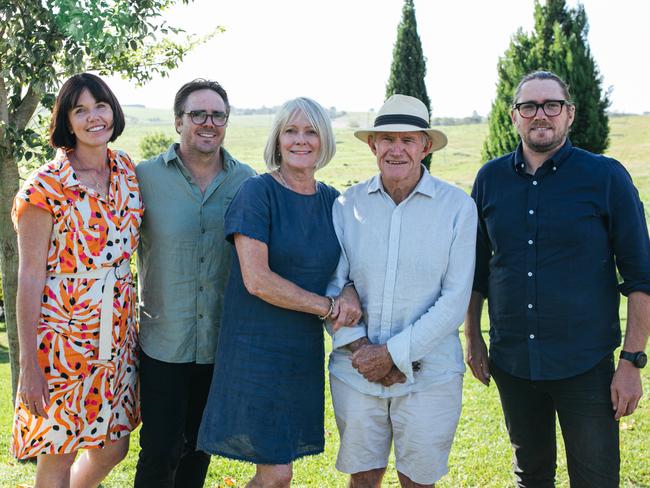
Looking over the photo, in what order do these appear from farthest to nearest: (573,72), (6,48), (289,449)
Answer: (573,72) → (6,48) → (289,449)

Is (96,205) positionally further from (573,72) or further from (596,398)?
(573,72)

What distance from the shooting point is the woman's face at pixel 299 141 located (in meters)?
3.58

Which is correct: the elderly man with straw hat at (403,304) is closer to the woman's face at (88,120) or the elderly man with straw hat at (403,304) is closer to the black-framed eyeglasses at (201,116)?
the black-framed eyeglasses at (201,116)

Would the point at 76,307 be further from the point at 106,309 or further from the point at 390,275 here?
the point at 390,275

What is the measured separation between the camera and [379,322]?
364 centimetres

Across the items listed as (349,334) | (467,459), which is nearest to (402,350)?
(349,334)

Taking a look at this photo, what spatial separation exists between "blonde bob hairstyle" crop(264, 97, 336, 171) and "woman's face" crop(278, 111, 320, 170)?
18 mm

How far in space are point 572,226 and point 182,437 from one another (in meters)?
2.36

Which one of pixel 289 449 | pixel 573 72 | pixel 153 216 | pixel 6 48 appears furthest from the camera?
pixel 573 72

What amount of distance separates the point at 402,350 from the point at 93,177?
1.77 meters

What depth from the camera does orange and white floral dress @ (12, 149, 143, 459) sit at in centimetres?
354

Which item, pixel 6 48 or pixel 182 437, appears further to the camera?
pixel 6 48

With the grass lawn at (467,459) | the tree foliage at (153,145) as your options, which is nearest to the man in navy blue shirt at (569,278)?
the grass lawn at (467,459)

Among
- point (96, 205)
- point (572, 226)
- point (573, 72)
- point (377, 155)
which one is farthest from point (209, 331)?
point (573, 72)
